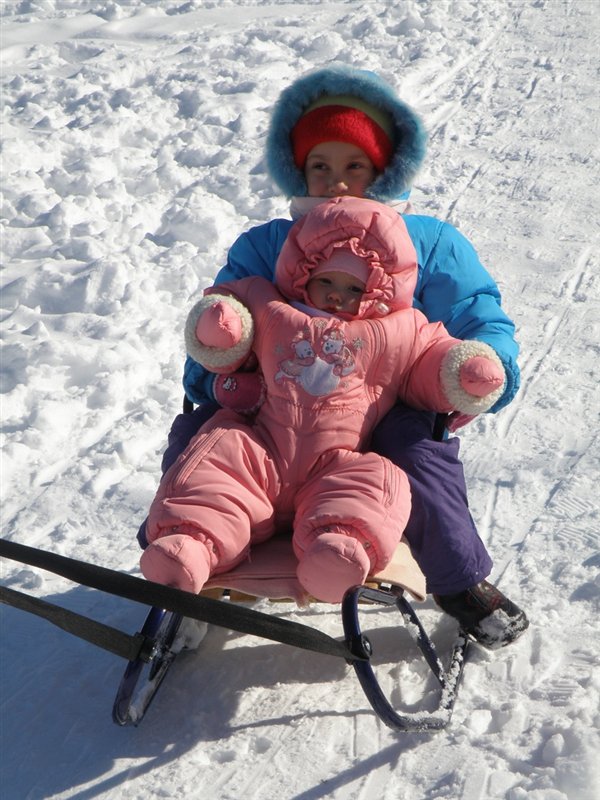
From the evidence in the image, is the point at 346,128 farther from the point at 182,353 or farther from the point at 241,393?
the point at 182,353

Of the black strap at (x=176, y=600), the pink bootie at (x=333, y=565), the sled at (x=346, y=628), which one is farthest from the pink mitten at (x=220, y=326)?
the black strap at (x=176, y=600)

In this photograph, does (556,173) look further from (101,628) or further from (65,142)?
(101,628)

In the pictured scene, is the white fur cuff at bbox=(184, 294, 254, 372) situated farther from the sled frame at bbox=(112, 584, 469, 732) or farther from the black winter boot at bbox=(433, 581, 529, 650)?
the black winter boot at bbox=(433, 581, 529, 650)

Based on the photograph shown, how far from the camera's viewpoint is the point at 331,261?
8.69ft

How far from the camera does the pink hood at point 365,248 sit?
104 inches

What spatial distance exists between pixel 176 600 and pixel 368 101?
1656 millimetres

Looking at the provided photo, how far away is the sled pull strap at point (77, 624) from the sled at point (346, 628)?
63 mm

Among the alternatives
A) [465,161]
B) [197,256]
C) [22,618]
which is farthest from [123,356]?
[465,161]

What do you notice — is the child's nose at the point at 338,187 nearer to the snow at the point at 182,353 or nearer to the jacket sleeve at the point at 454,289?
the jacket sleeve at the point at 454,289

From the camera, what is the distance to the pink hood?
8.63 feet

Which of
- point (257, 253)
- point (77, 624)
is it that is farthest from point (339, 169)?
point (77, 624)

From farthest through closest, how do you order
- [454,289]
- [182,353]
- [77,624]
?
[182,353]
[454,289]
[77,624]

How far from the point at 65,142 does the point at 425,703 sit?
172 inches

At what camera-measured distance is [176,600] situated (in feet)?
6.78
